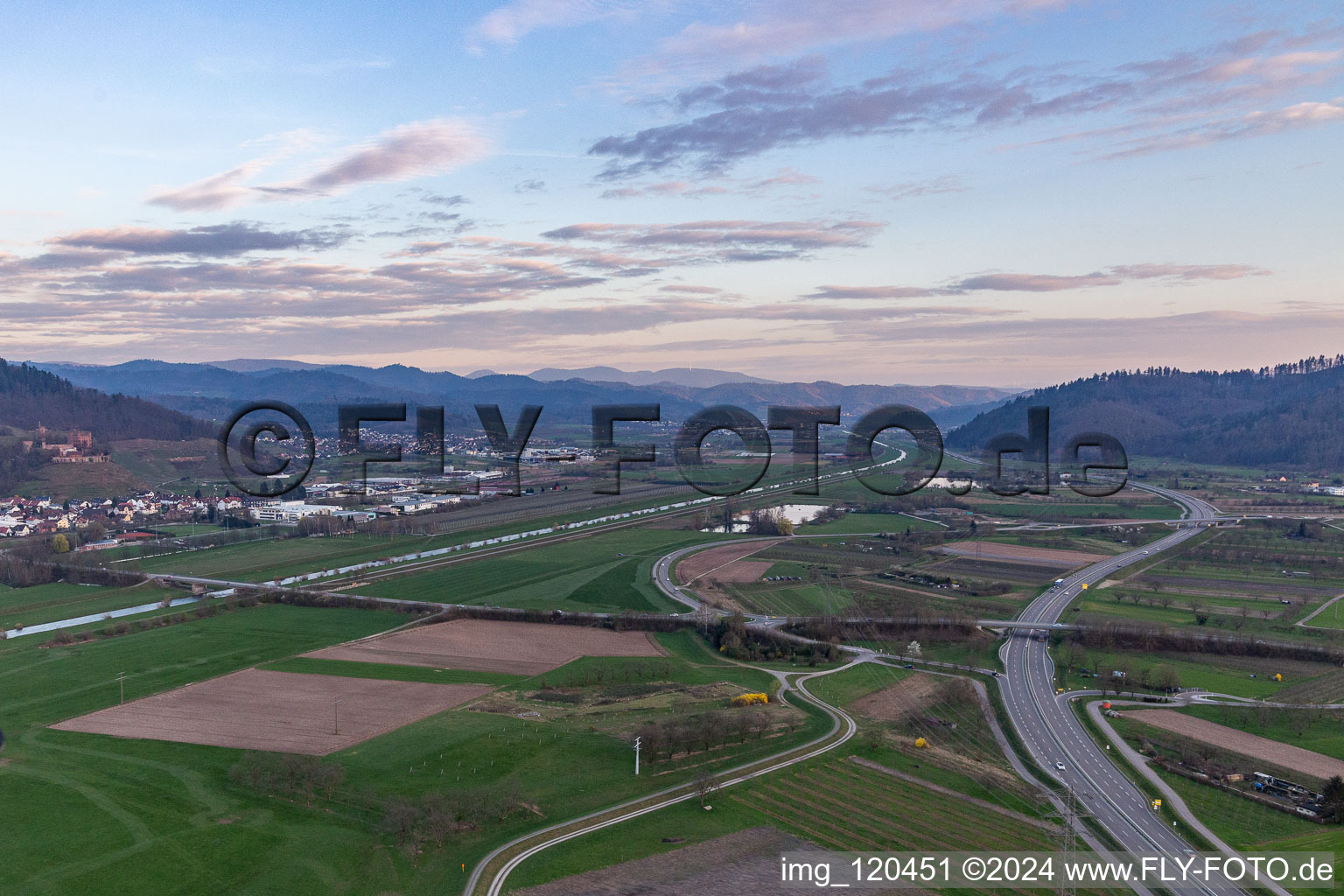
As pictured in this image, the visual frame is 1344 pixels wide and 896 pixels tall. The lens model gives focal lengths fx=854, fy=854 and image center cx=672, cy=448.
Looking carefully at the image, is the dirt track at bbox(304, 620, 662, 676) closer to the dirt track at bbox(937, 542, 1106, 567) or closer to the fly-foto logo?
the fly-foto logo

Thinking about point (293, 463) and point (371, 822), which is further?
point (293, 463)

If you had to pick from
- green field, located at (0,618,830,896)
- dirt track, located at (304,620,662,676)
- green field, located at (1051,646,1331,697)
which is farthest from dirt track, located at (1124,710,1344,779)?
dirt track, located at (304,620,662,676)

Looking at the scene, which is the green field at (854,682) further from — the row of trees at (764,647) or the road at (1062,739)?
the road at (1062,739)

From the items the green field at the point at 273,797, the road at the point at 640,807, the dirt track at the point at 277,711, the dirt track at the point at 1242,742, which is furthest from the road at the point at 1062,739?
the dirt track at the point at 277,711

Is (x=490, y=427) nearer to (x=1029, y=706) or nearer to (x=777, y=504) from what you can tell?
(x=1029, y=706)

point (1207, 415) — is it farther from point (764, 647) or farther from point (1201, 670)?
point (764, 647)

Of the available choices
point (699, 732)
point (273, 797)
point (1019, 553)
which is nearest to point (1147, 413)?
point (1019, 553)

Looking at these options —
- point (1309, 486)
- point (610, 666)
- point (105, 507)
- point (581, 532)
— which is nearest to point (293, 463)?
point (105, 507)
